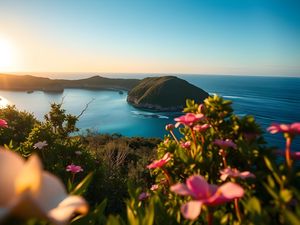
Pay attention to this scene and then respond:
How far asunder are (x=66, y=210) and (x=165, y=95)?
65.4 meters

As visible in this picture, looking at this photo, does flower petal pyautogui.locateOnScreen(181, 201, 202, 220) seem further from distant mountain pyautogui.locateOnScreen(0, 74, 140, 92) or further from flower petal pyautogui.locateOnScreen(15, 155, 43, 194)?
distant mountain pyautogui.locateOnScreen(0, 74, 140, 92)

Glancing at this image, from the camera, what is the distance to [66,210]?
2.12 ft

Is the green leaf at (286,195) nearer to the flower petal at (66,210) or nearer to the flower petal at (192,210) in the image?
the flower petal at (192,210)

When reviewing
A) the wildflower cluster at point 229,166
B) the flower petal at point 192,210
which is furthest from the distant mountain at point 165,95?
the flower petal at point 192,210

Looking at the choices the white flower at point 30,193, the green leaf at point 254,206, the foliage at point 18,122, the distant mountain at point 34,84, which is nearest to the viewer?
the white flower at point 30,193

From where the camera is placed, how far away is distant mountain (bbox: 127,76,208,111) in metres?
63.0

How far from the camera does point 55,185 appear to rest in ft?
2.35

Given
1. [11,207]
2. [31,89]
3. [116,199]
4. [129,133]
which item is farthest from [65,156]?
[31,89]

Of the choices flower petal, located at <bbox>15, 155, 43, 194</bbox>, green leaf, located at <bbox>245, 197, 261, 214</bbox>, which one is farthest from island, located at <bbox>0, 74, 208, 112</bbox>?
flower petal, located at <bbox>15, 155, 43, 194</bbox>

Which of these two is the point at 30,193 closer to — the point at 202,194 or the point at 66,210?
the point at 66,210

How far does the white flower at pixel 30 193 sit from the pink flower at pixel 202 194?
363 mm

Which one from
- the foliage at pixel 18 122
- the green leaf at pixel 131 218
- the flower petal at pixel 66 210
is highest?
the flower petal at pixel 66 210

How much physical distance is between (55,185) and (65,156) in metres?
4.64

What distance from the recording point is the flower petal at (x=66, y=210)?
1.97 ft
